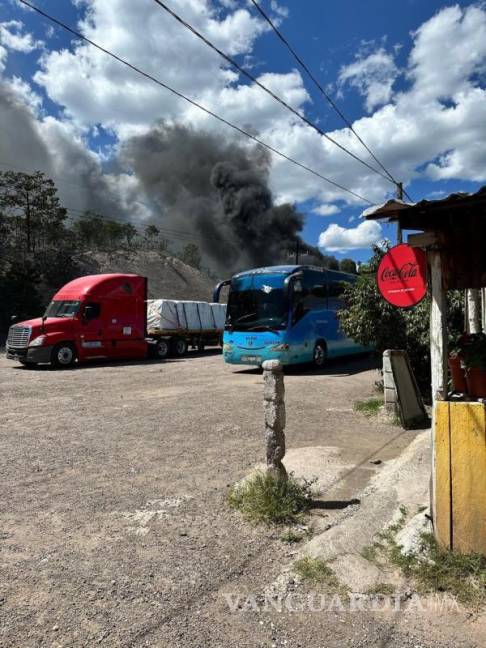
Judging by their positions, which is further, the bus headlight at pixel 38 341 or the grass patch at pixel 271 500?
the bus headlight at pixel 38 341

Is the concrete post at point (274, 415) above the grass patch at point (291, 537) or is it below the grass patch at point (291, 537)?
above

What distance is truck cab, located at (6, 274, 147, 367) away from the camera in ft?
50.3

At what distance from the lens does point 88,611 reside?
2963 millimetres

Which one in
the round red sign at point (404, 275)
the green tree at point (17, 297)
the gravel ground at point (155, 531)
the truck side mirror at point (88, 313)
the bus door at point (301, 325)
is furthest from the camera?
the green tree at point (17, 297)

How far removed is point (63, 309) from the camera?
645 inches

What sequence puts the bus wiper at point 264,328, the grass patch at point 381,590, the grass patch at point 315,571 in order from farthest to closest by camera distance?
the bus wiper at point 264,328 < the grass patch at point 315,571 < the grass patch at point 381,590

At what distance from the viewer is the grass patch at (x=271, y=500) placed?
4.24m

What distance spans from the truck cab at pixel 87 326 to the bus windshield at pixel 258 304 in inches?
177

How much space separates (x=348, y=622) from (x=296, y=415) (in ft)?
19.2

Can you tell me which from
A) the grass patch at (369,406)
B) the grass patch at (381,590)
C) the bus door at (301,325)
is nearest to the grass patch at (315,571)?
the grass patch at (381,590)

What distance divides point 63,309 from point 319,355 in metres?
8.30

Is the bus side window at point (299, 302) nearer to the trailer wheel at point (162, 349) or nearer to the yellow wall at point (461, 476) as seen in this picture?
the trailer wheel at point (162, 349)

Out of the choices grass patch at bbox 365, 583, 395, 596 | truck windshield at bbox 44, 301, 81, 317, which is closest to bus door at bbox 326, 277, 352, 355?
truck windshield at bbox 44, 301, 81, 317

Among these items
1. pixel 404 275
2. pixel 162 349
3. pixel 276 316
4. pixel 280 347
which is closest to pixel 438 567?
pixel 404 275
